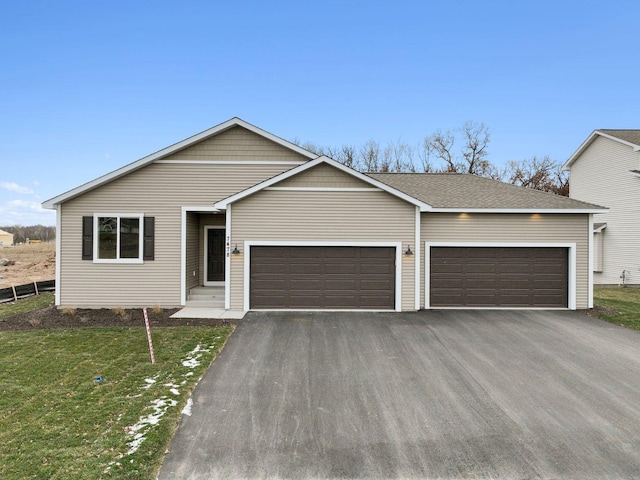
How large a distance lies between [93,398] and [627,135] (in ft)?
81.1

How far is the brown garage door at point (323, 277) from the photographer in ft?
34.0

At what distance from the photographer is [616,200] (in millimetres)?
18125

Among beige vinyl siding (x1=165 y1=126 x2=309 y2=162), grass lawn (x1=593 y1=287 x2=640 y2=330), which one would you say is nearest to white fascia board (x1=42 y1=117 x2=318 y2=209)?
beige vinyl siding (x1=165 y1=126 x2=309 y2=162)

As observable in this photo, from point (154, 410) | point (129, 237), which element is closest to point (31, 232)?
point (129, 237)

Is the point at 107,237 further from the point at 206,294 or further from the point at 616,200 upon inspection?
the point at 616,200

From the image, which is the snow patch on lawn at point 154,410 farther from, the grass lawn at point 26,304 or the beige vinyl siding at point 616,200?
the beige vinyl siding at point 616,200

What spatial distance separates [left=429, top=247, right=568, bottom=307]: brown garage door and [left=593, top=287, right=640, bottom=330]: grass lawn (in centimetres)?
119

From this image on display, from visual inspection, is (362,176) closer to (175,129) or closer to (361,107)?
(361,107)

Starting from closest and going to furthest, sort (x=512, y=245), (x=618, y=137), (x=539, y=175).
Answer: (x=512, y=245) < (x=618, y=137) < (x=539, y=175)

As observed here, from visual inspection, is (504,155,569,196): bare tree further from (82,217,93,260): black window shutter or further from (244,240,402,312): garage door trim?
(82,217,93,260): black window shutter

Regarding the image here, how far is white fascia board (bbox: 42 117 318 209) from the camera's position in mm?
10781

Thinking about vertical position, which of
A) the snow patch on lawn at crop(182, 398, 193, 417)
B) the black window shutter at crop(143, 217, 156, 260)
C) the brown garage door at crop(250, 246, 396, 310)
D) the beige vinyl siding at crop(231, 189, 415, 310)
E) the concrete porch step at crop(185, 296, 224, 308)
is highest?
the beige vinyl siding at crop(231, 189, 415, 310)

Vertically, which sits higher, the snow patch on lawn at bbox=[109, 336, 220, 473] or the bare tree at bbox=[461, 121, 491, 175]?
the bare tree at bbox=[461, 121, 491, 175]

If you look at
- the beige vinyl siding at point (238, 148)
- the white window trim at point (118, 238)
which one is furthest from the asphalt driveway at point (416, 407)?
the beige vinyl siding at point (238, 148)
